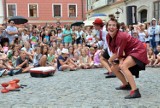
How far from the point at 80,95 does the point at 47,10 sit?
33904 mm

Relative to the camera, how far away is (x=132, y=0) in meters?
24.3

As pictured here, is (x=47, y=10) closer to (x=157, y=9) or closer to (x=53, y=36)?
(x=157, y=9)

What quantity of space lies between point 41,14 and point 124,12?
15.6 metres

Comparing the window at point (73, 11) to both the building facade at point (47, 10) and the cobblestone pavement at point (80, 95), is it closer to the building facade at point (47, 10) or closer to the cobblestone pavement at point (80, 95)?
the building facade at point (47, 10)

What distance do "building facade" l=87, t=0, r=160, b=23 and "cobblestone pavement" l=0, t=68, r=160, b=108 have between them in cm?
1448

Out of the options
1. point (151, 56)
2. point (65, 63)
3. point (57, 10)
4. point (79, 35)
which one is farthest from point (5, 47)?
point (57, 10)

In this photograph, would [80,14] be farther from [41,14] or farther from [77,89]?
[77,89]

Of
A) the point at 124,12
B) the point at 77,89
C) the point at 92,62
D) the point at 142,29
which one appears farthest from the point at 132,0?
the point at 77,89

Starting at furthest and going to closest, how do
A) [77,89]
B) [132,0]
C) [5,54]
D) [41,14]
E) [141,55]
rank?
[41,14], [132,0], [5,54], [77,89], [141,55]

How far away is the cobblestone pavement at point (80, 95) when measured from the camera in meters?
5.05

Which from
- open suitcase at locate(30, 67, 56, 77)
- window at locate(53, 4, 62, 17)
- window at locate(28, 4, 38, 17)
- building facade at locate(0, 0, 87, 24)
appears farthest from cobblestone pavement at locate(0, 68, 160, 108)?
window at locate(53, 4, 62, 17)

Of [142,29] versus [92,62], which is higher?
[142,29]

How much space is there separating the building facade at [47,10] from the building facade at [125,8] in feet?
10.5

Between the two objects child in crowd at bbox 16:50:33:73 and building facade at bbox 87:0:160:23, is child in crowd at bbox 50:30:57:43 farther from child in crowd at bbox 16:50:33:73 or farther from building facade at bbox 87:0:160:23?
building facade at bbox 87:0:160:23
